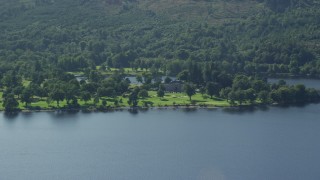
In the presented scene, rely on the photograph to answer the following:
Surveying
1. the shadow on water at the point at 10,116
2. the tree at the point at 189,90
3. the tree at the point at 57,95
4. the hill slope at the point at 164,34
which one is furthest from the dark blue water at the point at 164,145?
the hill slope at the point at 164,34

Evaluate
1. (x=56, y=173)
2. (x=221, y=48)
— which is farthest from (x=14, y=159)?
(x=221, y=48)

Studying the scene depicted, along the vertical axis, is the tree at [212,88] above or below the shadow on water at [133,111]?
above

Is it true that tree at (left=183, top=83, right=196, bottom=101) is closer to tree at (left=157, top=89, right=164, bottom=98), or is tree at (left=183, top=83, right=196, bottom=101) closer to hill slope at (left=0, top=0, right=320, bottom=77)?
tree at (left=157, top=89, right=164, bottom=98)

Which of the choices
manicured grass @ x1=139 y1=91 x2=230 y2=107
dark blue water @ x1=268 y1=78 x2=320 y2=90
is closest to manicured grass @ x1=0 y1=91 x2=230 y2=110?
manicured grass @ x1=139 y1=91 x2=230 y2=107

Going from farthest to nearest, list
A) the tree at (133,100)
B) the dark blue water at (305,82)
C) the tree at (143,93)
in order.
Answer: the dark blue water at (305,82), the tree at (143,93), the tree at (133,100)

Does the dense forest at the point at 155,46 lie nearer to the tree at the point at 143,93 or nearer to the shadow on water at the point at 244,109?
the tree at the point at 143,93

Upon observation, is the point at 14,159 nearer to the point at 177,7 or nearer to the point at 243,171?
the point at 243,171
